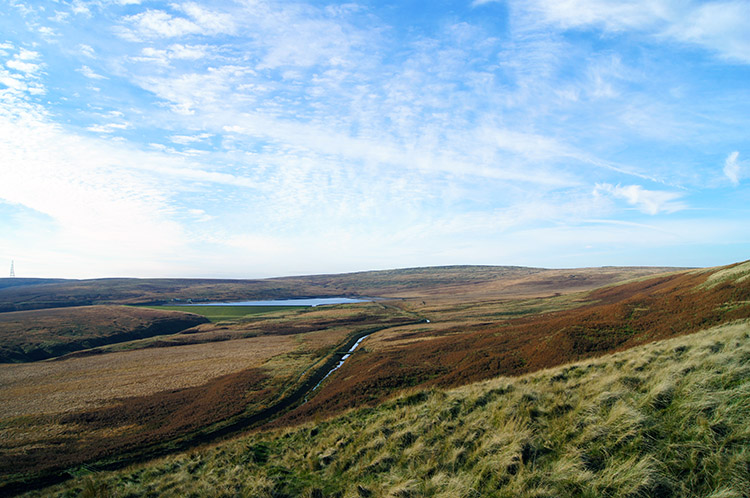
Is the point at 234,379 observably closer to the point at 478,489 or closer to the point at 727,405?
the point at 478,489

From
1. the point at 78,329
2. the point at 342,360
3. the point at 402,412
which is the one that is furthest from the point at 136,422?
the point at 78,329

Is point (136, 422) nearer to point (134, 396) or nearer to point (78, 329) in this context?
point (134, 396)

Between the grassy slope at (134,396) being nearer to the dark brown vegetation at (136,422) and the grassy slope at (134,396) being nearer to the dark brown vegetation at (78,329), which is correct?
the dark brown vegetation at (136,422)

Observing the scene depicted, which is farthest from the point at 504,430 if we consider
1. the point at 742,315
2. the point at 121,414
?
the point at 121,414

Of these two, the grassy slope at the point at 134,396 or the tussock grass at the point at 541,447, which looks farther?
the grassy slope at the point at 134,396

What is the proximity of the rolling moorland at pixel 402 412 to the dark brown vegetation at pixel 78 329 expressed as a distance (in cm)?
847

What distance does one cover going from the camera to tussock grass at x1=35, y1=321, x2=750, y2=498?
644cm

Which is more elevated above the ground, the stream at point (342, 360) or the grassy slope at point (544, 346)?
the grassy slope at point (544, 346)

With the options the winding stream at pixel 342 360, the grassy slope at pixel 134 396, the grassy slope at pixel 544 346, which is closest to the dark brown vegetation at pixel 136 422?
the grassy slope at pixel 134 396

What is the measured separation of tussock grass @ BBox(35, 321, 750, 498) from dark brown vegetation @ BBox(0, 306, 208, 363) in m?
69.5

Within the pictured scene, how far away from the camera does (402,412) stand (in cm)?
1448

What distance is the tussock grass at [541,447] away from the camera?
21.1 feet

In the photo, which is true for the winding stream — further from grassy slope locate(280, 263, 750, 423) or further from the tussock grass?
the tussock grass

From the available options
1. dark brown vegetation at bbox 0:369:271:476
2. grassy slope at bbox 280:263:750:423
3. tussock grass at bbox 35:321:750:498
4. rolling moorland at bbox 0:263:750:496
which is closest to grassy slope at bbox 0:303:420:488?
dark brown vegetation at bbox 0:369:271:476
